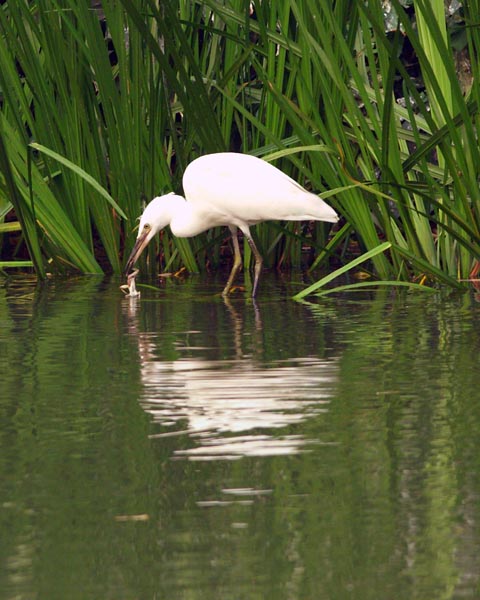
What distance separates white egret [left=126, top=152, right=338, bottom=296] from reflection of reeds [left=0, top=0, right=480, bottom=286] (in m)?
0.12

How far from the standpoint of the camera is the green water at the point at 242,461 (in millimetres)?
2041

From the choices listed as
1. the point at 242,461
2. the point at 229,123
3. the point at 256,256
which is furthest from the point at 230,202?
the point at 242,461

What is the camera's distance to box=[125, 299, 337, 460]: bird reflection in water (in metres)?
2.90

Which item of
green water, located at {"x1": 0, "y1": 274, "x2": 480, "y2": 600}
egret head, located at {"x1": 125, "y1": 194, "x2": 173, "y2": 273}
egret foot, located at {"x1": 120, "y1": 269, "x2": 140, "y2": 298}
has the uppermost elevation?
egret head, located at {"x1": 125, "y1": 194, "x2": 173, "y2": 273}

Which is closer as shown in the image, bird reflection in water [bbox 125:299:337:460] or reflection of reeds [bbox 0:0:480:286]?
bird reflection in water [bbox 125:299:337:460]

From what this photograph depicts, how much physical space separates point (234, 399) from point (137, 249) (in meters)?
3.46

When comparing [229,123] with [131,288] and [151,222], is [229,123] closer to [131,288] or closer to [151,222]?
[151,222]

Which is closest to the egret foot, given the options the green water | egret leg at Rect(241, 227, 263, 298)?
egret leg at Rect(241, 227, 263, 298)

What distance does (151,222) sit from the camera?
6.62 m

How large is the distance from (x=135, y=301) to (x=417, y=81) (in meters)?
3.06

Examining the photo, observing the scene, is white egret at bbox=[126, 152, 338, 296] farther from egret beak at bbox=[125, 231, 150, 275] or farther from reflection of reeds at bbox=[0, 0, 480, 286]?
reflection of reeds at bbox=[0, 0, 480, 286]

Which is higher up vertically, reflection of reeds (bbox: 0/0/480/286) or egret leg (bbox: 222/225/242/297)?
reflection of reeds (bbox: 0/0/480/286)

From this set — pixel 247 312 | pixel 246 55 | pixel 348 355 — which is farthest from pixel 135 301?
pixel 348 355

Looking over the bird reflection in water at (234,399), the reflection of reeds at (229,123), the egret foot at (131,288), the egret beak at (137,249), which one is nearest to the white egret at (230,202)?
the egret beak at (137,249)
